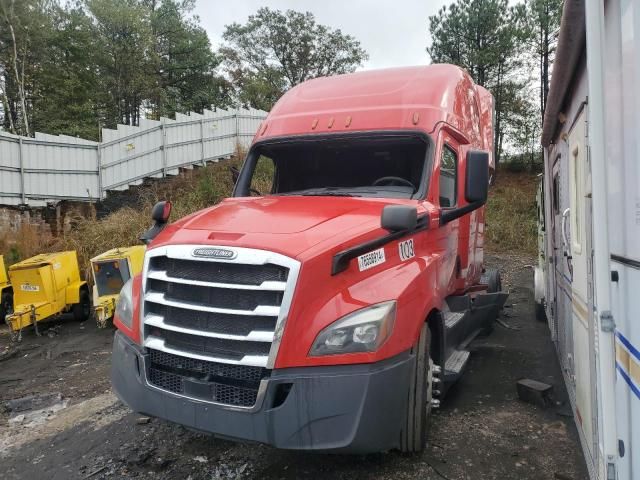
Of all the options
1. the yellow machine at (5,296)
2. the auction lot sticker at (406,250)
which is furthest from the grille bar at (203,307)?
the yellow machine at (5,296)

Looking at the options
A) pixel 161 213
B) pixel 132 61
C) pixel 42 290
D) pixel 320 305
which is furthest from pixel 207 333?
pixel 132 61

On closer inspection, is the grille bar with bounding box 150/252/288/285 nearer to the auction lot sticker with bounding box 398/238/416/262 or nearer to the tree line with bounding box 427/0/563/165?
the auction lot sticker with bounding box 398/238/416/262

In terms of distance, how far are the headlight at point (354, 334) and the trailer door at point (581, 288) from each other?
3.59ft

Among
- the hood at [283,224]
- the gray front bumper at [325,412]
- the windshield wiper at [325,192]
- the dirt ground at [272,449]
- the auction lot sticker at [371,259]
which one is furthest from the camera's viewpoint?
the windshield wiper at [325,192]

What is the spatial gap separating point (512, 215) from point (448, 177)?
566 inches

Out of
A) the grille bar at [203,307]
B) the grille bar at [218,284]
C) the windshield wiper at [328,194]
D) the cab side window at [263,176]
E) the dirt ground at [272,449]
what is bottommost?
the dirt ground at [272,449]

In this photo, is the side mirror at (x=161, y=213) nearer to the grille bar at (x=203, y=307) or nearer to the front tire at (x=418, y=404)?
the grille bar at (x=203, y=307)

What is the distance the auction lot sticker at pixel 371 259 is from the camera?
3094 millimetres

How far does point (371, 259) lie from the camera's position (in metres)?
3.15

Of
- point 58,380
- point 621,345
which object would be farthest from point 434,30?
point 621,345

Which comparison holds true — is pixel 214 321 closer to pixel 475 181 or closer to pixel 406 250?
pixel 406 250

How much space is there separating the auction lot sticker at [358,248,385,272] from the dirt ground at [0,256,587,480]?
4.57 feet

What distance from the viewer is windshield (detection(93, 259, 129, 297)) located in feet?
25.2

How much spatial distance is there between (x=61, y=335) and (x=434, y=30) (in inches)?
778
